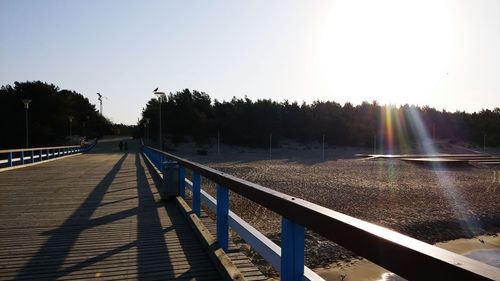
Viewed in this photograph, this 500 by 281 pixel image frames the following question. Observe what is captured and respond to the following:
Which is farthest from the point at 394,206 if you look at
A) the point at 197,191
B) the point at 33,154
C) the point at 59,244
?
the point at 33,154

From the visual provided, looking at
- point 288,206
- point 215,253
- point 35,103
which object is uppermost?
point 35,103

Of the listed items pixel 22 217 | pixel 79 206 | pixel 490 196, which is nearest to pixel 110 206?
pixel 79 206

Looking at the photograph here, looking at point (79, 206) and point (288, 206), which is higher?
point (288, 206)

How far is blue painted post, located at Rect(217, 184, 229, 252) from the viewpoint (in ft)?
18.0

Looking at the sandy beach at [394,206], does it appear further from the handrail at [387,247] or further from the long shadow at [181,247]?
the handrail at [387,247]

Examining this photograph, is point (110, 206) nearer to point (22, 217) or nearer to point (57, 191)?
point (22, 217)

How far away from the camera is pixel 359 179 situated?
24.0 meters

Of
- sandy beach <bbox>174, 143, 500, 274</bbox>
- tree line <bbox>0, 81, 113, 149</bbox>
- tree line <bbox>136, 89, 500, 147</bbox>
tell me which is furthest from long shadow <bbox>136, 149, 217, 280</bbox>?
tree line <bbox>136, 89, 500, 147</bbox>

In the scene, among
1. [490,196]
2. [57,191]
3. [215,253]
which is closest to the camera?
[215,253]

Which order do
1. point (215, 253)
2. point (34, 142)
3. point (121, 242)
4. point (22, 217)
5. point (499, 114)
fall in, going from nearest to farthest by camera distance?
1. point (215, 253)
2. point (121, 242)
3. point (22, 217)
4. point (34, 142)
5. point (499, 114)

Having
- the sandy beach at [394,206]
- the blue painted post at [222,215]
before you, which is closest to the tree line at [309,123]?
the sandy beach at [394,206]

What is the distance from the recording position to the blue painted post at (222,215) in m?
5.49

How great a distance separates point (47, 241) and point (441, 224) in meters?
9.82

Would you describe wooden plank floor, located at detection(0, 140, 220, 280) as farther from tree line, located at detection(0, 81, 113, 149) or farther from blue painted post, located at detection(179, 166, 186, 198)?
tree line, located at detection(0, 81, 113, 149)
